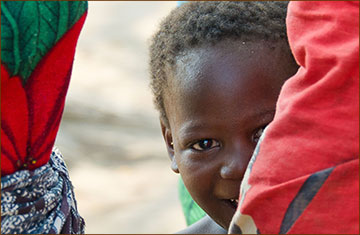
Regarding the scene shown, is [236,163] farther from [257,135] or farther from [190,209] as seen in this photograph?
[190,209]

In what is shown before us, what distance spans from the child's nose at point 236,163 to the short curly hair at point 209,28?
0.77 feet

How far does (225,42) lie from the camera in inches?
55.1

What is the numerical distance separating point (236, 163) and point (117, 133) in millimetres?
2595

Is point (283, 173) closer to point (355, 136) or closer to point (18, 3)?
point (355, 136)

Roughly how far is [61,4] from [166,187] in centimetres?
256

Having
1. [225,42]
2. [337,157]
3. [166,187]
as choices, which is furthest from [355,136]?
[166,187]

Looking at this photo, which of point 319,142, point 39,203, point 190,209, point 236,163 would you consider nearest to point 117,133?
point 190,209

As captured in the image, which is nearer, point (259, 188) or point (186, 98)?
point (259, 188)

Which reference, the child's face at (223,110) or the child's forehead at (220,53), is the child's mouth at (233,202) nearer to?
the child's face at (223,110)

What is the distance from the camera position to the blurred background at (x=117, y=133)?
3283 mm

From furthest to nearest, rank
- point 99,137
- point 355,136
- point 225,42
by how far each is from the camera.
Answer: point 99,137 → point 225,42 → point 355,136

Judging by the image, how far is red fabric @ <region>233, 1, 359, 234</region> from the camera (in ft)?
2.77

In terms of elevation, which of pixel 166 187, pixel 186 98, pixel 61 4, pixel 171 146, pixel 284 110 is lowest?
pixel 166 187

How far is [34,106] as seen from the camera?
3.21 feet
